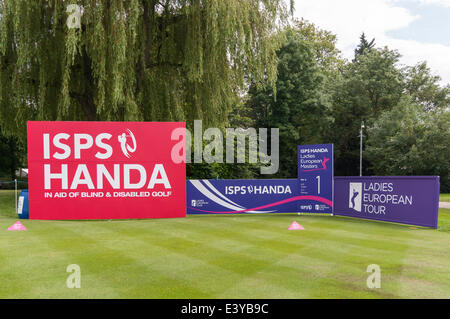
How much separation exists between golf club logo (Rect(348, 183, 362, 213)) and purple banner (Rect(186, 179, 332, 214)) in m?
1.73

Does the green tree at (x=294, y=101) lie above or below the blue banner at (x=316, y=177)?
above

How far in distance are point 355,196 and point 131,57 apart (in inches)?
437

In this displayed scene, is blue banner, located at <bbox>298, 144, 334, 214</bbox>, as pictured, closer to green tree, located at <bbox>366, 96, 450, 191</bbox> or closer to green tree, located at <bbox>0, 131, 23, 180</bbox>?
green tree, located at <bbox>366, 96, 450, 191</bbox>

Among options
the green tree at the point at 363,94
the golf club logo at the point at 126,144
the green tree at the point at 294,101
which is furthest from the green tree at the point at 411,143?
the golf club logo at the point at 126,144

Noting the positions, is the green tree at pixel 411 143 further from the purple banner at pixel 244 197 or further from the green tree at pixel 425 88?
the purple banner at pixel 244 197

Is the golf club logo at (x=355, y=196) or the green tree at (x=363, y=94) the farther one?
the green tree at (x=363, y=94)

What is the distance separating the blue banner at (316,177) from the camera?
54.1 ft

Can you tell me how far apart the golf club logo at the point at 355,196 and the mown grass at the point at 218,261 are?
3313 millimetres

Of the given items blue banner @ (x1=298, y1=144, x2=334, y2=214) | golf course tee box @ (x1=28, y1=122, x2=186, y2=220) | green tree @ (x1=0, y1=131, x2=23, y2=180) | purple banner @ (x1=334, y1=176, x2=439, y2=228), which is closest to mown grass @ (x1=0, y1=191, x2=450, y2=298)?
golf course tee box @ (x1=28, y1=122, x2=186, y2=220)

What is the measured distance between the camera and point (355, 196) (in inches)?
644

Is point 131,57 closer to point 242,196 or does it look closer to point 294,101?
point 242,196

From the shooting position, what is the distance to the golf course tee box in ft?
41.1

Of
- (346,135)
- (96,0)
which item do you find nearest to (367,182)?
(96,0)

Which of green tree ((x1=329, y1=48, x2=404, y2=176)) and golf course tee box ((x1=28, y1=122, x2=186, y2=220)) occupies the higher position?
green tree ((x1=329, y1=48, x2=404, y2=176))
